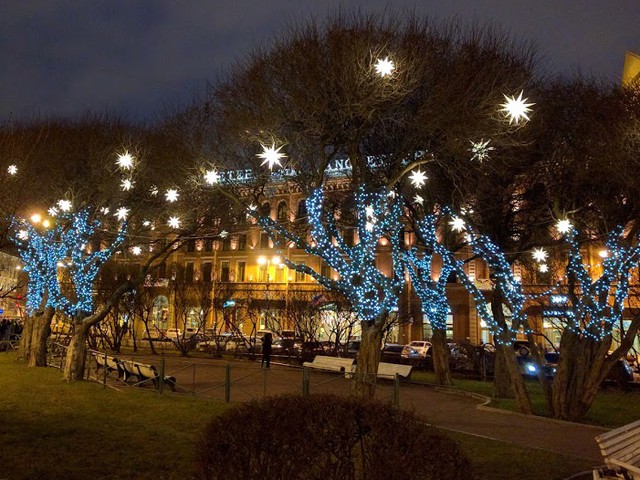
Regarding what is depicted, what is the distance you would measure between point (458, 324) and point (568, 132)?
31.3 m

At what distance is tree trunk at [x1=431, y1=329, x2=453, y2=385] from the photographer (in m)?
20.4

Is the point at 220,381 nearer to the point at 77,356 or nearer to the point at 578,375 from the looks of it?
the point at 77,356

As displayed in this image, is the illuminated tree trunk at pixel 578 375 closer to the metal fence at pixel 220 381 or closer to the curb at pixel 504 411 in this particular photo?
the curb at pixel 504 411

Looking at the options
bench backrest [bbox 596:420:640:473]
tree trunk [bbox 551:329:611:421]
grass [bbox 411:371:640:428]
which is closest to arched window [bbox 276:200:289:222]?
grass [bbox 411:371:640:428]

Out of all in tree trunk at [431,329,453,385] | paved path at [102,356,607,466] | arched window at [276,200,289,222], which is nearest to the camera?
paved path at [102,356,607,466]

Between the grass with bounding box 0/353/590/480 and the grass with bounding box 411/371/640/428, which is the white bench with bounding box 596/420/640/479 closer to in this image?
the grass with bounding box 0/353/590/480

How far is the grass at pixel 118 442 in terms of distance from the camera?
751 cm

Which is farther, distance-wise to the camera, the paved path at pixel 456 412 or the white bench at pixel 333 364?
the white bench at pixel 333 364

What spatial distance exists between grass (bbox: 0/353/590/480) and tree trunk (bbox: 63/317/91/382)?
323 centimetres

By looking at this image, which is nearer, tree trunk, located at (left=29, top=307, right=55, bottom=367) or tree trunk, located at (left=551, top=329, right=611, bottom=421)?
tree trunk, located at (left=551, top=329, right=611, bottom=421)

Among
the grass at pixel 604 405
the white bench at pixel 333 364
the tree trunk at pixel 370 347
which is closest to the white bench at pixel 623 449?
the grass at pixel 604 405

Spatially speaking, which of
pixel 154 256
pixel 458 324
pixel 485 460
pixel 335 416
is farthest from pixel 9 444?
pixel 458 324

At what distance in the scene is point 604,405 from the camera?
56.9 feet

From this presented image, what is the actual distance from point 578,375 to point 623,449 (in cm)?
759
